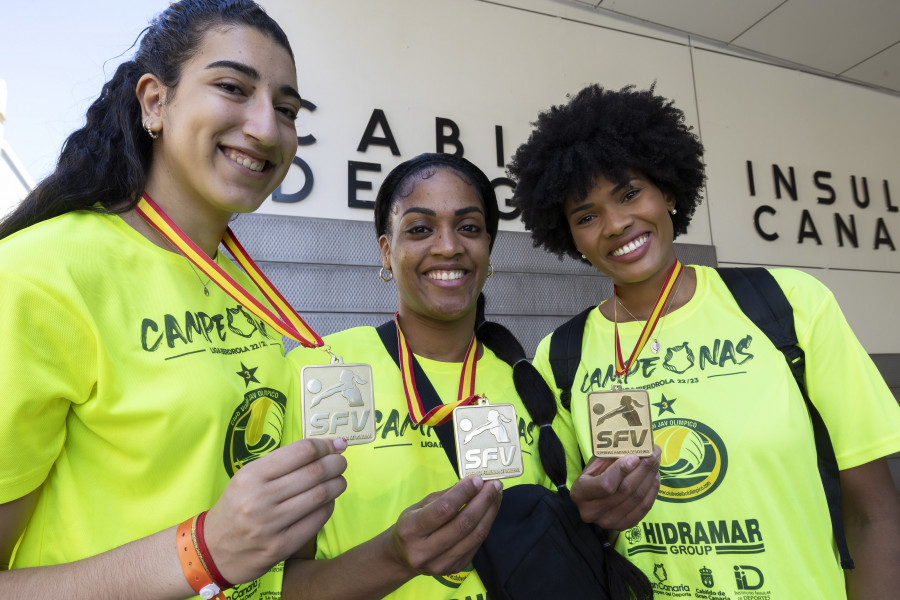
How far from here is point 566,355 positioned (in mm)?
→ 1731

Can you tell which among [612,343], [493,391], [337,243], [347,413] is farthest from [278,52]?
[337,243]

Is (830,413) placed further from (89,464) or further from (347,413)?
(89,464)

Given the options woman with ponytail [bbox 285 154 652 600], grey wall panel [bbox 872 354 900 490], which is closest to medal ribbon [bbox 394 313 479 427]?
woman with ponytail [bbox 285 154 652 600]

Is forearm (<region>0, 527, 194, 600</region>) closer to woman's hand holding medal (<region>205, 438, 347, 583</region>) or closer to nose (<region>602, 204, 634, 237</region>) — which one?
woman's hand holding medal (<region>205, 438, 347, 583</region>)

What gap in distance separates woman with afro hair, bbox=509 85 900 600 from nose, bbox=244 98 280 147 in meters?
0.93

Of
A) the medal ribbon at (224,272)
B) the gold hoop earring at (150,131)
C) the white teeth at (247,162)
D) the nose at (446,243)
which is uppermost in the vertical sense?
the gold hoop earring at (150,131)

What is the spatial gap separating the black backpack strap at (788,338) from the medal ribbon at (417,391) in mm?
735

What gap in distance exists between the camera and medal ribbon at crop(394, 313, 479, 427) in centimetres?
145

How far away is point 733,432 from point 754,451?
2.3 inches

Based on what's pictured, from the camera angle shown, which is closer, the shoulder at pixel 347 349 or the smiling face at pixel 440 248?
the shoulder at pixel 347 349

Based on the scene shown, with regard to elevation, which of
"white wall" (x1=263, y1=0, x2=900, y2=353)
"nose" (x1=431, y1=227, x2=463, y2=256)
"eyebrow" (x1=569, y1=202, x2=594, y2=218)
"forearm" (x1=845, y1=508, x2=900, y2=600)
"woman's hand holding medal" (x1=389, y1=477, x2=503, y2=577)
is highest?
"white wall" (x1=263, y1=0, x2=900, y2=353)

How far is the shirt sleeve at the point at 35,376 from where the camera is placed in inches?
33.2

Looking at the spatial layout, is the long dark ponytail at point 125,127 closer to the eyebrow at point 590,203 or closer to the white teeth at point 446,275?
the white teeth at point 446,275

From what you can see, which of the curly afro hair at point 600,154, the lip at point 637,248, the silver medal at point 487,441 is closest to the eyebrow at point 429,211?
the curly afro hair at point 600,154
